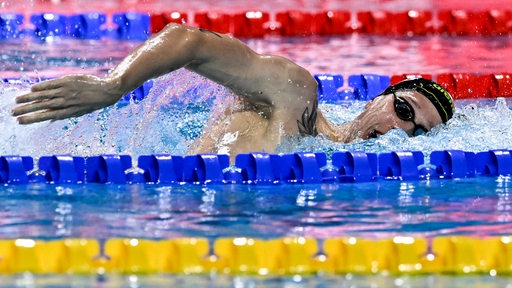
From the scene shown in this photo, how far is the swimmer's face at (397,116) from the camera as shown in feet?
13.3

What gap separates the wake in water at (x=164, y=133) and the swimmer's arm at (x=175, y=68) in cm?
23

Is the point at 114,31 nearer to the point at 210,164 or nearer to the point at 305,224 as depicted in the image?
the point at 210,164

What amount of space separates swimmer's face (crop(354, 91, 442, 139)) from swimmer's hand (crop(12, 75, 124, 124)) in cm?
131

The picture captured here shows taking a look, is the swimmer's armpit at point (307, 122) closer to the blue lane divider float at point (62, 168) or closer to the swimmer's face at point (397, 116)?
the swimmer's face at point (397, 116)

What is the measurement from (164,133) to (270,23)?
11.7ft

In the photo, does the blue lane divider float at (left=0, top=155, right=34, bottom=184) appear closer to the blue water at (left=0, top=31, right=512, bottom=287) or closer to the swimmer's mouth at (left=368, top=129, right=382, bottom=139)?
the blue water at (left=0, top=31, right=512, bottom=287)

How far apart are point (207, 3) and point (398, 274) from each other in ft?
20.5

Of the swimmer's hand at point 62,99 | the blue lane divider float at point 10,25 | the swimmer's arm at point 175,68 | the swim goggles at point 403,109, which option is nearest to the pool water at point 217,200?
the swim goggles at point 403,109

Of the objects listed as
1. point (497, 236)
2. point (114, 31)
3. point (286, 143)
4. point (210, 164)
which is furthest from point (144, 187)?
point (114, 31)

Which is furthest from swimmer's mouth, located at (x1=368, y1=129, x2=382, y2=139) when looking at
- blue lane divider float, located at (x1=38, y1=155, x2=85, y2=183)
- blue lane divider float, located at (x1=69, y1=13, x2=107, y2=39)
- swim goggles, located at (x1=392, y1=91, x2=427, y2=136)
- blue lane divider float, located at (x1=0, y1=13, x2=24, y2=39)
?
blue lane divider float, located at (x1=0, y1=13, x2=24, y2=39)

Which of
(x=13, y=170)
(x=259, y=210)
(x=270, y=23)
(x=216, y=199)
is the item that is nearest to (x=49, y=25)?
(x=270, y=23)

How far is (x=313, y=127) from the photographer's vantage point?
401cm

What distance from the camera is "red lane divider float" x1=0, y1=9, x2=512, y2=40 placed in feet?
24.6

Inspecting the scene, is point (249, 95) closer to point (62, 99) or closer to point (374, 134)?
point (374, 134)
